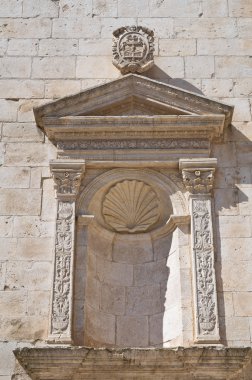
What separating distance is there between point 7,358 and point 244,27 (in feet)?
17.1

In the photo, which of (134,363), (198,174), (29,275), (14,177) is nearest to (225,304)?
(134,363)

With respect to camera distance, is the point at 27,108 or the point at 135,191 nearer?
the point at 135,191

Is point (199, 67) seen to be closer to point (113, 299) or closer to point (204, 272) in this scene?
point (204, 272)

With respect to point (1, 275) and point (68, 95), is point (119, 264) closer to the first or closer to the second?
point (1, 275)

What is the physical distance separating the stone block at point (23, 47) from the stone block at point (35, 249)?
8.61 feet

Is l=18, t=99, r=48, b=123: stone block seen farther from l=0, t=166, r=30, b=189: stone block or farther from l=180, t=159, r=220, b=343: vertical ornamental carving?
l=180, t=159, r=220, b=343: vertical ornamental carving

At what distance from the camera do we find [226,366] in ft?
26.7

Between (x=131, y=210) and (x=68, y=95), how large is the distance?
5.23 feet

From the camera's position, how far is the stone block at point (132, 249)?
31.2 ft

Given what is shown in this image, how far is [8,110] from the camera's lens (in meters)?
9.96

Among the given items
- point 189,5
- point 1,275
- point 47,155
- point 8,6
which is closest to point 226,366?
point 1,275

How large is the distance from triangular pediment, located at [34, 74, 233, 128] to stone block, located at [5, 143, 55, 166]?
306mm

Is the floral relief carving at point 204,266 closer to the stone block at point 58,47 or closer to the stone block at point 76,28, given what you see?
the stone block at point 58,47

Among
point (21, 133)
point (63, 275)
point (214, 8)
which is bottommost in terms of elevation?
point (63, 275)
